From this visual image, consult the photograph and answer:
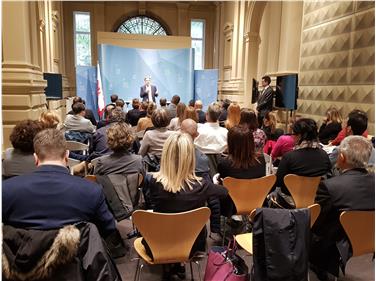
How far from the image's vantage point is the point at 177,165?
217cm

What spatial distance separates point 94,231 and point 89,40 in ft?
44.2

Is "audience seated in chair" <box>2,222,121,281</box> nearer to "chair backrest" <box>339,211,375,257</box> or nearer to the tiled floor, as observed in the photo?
the tiled floor

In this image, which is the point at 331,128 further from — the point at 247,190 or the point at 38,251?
the point at 38,251

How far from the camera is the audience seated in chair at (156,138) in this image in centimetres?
364

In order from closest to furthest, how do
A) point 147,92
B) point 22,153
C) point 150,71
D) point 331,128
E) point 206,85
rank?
point 22,153
point 331,128
point 147,92
point 206,85
point 150,71

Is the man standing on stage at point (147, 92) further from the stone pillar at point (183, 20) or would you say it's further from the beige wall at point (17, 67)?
the beige wall at point (17, 67)

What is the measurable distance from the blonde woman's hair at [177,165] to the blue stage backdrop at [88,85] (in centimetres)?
959

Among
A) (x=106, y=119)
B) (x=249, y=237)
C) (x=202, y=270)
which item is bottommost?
(x=202, y=270)

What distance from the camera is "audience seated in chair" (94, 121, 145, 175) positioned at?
275cm

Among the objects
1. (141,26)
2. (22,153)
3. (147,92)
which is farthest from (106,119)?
(141,26)

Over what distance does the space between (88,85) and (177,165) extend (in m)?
9.99

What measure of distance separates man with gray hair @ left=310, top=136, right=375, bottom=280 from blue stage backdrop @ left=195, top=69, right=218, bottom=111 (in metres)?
9.68

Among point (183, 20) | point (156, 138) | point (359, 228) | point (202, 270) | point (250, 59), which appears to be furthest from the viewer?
point (183, 20)

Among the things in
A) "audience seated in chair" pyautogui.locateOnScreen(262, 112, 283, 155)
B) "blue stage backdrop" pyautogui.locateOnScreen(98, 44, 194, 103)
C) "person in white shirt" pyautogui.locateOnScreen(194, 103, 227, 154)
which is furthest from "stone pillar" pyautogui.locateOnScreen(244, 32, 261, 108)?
"person in white shirt" pyautogui.locateOnScreen(194, 103, 227, 154)
